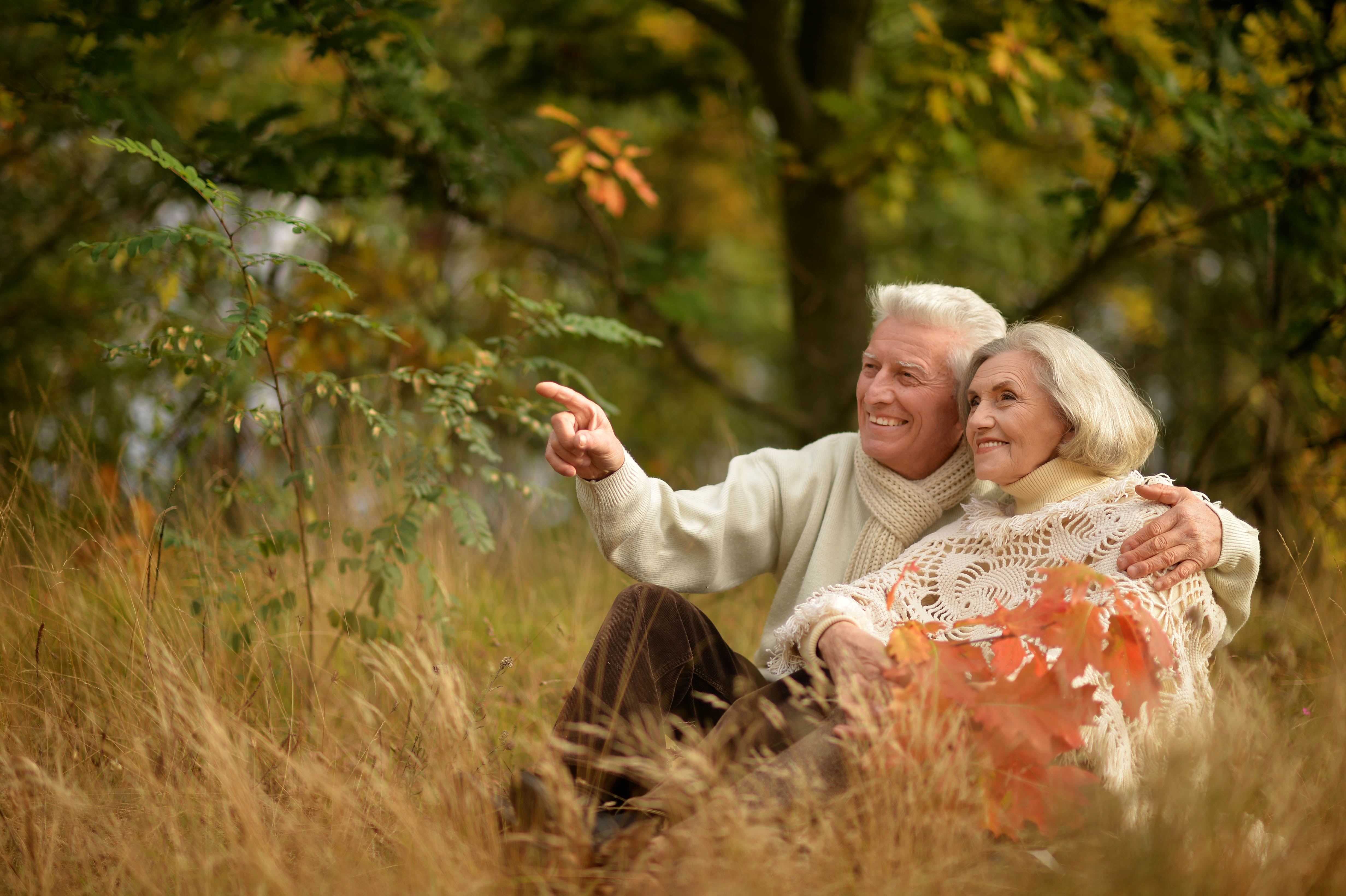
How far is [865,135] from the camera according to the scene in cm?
423

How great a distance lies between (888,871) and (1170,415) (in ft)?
23.1

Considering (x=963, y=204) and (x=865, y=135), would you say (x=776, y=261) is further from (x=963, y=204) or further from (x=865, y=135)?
(x=865, y=135)

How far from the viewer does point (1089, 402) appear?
229 cm

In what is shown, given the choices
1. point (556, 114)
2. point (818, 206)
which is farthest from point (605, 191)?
point (818, 206)

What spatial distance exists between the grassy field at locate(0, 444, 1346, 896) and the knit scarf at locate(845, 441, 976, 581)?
2.29 feet

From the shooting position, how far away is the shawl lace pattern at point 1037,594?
6.80ft

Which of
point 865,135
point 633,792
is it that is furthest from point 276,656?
point 865,135

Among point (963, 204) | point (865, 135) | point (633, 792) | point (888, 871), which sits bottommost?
point (963, 204)

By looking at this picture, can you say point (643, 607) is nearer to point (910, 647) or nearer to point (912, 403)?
point (910, 647)

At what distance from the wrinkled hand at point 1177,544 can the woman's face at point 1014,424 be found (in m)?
0.29

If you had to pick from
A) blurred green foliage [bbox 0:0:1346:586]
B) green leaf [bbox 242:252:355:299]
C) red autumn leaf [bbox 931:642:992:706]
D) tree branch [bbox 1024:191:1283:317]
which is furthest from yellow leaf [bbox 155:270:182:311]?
tree branch [bbox 1024:191:1283:317]

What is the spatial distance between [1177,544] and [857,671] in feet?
2.34

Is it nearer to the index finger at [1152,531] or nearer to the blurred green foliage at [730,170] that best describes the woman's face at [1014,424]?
the index finger at [1152,531]

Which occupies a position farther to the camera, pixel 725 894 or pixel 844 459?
pixel 844 459
